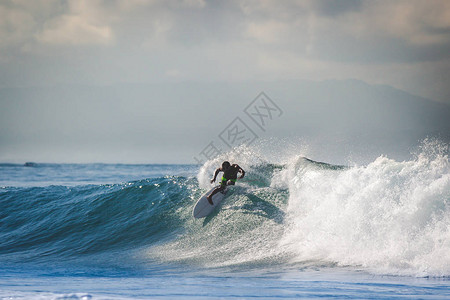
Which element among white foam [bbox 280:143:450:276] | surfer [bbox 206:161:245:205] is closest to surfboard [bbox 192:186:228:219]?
surfer [bbox 206:161:245:205]

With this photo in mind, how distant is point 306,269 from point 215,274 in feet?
5.38

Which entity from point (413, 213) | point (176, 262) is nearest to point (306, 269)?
point (413, 213)

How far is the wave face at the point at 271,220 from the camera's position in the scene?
7957 mm

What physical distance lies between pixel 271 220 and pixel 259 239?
0.77m

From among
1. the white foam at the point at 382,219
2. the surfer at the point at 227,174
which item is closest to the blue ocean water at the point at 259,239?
the white foam at the point at 382,219

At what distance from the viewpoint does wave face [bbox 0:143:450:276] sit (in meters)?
7.96

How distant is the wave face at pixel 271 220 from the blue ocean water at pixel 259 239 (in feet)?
0.09

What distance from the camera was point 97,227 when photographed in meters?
12.8

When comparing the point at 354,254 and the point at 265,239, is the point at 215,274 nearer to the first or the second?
the point at 265,239

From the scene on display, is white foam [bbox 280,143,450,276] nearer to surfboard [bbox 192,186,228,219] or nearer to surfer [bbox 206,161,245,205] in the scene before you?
surfer [bbox 206,161,245,205]

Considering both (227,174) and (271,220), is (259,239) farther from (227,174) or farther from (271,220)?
(227,174)

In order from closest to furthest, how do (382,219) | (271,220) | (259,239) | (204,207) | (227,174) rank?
(382,219), (259,239), (271,220), (227,174), (204,207)

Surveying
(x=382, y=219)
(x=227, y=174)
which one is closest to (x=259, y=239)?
(x=227, y=174)

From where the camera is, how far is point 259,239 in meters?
9.82
